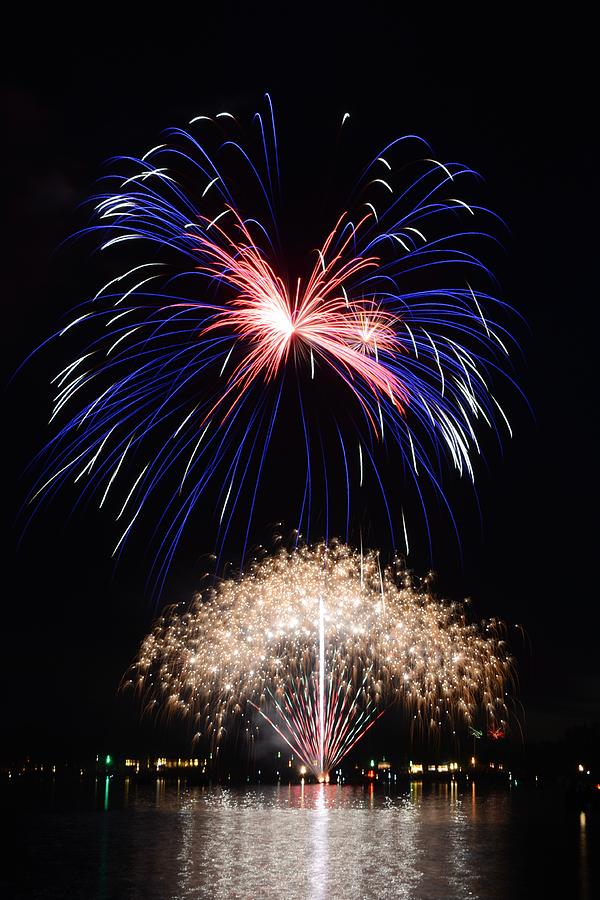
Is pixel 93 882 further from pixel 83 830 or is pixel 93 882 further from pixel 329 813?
pixel 329 813

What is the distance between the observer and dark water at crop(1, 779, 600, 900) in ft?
57.7

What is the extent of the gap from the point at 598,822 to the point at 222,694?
19.8 meters

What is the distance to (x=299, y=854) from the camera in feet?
74.9

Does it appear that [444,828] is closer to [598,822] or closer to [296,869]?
[598,822]

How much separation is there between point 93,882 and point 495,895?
770 cm

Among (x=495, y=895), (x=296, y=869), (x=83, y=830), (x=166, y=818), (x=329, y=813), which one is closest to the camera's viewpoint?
(x=495, y=895)

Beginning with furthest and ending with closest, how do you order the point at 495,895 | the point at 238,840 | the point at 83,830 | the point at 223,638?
the point at 223,638, the point at 83,830, the point at 238,840, the point at 495,895

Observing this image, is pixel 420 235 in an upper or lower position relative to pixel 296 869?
upper

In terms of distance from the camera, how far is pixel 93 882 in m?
18.4

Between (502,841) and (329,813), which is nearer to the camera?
(502,841)

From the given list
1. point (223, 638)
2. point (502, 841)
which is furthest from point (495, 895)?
point (223, 638)

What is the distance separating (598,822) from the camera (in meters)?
37.2

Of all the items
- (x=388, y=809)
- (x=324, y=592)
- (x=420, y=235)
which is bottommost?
(x=388, y=809)

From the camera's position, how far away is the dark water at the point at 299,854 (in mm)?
17578
